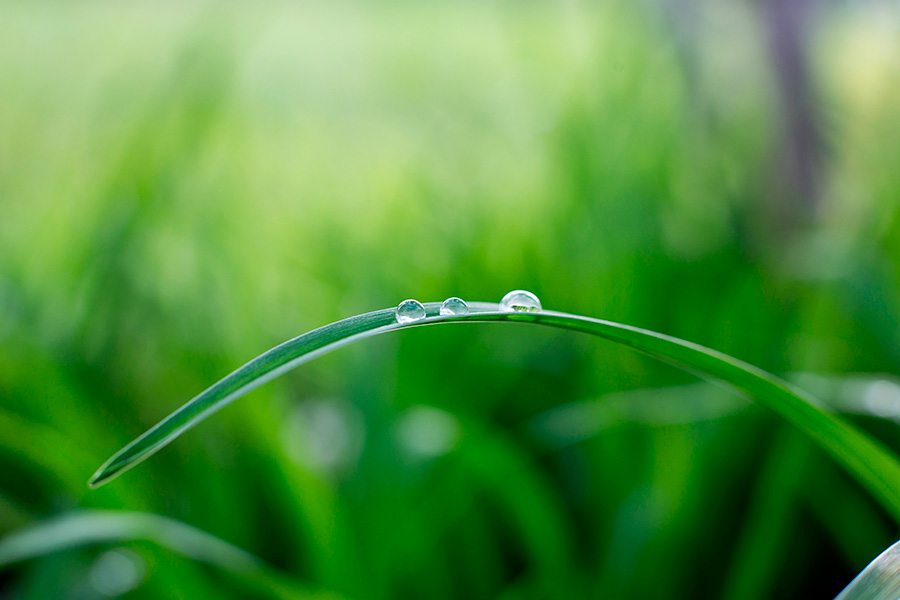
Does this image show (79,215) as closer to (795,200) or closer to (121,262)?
(121,262)

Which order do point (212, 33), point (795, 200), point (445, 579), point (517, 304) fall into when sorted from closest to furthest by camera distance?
point (517, 304), point (445, 579), point (212, 33), point (795, 200)

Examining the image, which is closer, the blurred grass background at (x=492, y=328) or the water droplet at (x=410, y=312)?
the water droplet at (x=410, y=312)

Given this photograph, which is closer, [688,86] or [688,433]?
[688,433]

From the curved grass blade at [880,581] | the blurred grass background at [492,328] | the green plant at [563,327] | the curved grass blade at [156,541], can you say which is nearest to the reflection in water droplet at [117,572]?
the blurred grass background at [492,328]

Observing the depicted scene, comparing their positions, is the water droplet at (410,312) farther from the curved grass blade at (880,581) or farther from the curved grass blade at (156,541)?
the curved grass blade at (156,541)

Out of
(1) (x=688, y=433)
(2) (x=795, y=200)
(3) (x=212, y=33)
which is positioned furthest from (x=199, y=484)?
(2) (x=795, y=200)

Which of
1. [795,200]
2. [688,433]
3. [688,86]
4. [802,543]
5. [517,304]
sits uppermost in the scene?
[688,86]

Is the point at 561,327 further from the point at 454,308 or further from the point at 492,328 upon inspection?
the point at 492,328

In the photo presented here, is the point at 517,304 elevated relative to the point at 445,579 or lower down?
elevated
